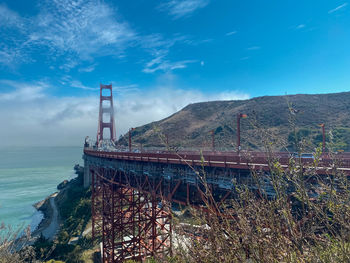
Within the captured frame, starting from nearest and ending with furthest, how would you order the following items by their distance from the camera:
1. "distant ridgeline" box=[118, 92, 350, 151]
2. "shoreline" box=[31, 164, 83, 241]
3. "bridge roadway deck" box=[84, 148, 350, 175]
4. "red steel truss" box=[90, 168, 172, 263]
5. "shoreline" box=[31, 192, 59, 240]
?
"bridge roadway deck" box=[84, 148, 350, 175] < "red steel truss" box=[90, 168, 172, 263] < "shoreline" box=[31, 192, 59, 240] < "shoreline" box=[31, 164, 83, 241] < "distant ridgeline" box=[118, 92, 350, 151]

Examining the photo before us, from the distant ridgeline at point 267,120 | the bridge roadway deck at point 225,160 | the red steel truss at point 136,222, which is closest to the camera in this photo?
the bridge roadway deck at point 225,160

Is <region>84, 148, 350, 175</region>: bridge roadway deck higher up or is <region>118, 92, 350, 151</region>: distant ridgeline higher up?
<region>118, 92, 350, 151</region>: distant ridgeline

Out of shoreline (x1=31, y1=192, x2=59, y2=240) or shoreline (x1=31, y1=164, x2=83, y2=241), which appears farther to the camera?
shoreline (x1=31, y1=164, x2=83, y2=241)

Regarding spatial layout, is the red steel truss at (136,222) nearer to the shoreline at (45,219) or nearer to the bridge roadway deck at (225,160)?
the bridge roadway deck at (225,160)

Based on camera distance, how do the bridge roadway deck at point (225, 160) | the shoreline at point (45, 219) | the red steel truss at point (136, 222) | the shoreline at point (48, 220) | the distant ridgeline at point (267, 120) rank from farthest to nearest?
the distant ridgeline at point (267, 120) → the shoreline at point (48, 220) → the shoreline at point (45, 219) → the red steel truss at point (136, 222) → the bridge roadway deck at point (225, 160)

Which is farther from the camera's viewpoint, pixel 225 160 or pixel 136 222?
pixel 136 222

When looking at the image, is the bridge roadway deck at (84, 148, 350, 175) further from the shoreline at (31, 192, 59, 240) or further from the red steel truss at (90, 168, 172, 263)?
the shoreline at (31, 192, 59, 240)

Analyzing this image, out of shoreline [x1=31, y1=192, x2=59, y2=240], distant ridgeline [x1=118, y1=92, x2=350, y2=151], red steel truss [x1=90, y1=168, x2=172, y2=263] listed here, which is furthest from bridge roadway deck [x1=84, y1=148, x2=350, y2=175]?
shoreline [x1=31, y1=192, x2=59, y2=240]

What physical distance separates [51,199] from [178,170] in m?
33.4

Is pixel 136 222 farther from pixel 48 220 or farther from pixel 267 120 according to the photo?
pixel 267 120

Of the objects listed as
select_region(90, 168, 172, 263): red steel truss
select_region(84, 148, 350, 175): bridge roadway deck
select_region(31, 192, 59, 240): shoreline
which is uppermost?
A: select_region(84, 148, 350, 175): bridge roadway deck

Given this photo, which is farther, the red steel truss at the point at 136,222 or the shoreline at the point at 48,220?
the shoreline at the point at 48,220

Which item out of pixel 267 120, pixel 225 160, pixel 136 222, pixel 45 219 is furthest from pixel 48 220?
pixel 267 120

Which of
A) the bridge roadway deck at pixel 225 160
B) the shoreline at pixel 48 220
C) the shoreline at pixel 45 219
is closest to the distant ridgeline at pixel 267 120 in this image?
the bridge roadway deck at pixel 225 160
